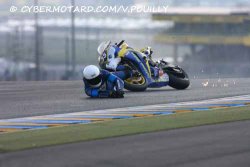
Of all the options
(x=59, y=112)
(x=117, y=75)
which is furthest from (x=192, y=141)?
(x=117, y=75)

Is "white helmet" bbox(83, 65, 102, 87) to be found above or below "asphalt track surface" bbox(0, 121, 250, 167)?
above

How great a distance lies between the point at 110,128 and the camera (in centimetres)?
1423

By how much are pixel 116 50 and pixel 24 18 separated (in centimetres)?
1366

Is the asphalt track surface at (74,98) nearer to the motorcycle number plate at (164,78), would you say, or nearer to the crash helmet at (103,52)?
the motorcycle number plate at (164,78)

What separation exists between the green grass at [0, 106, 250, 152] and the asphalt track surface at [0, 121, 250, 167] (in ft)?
1.43

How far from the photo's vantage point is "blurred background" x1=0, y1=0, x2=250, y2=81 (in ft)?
110

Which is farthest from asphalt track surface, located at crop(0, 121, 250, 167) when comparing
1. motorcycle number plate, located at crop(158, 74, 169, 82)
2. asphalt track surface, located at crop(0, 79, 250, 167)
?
motorcycle number plate, located at crop(158, 74, 169, 82)

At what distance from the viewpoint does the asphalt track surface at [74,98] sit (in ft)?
58.0

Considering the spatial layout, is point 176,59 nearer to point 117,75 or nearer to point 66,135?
point 117,75

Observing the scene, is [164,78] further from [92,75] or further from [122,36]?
[122,36]

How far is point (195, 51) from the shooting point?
3619cm

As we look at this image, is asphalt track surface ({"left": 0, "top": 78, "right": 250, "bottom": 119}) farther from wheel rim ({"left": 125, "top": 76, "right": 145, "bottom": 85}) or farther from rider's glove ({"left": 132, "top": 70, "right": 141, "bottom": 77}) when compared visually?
rider's glove ({"left": 132, "top": 70, "right": 141, "bottom": 77})

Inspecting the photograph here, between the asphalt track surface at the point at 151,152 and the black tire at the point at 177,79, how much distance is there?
9.24m

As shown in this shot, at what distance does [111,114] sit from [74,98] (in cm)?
390
